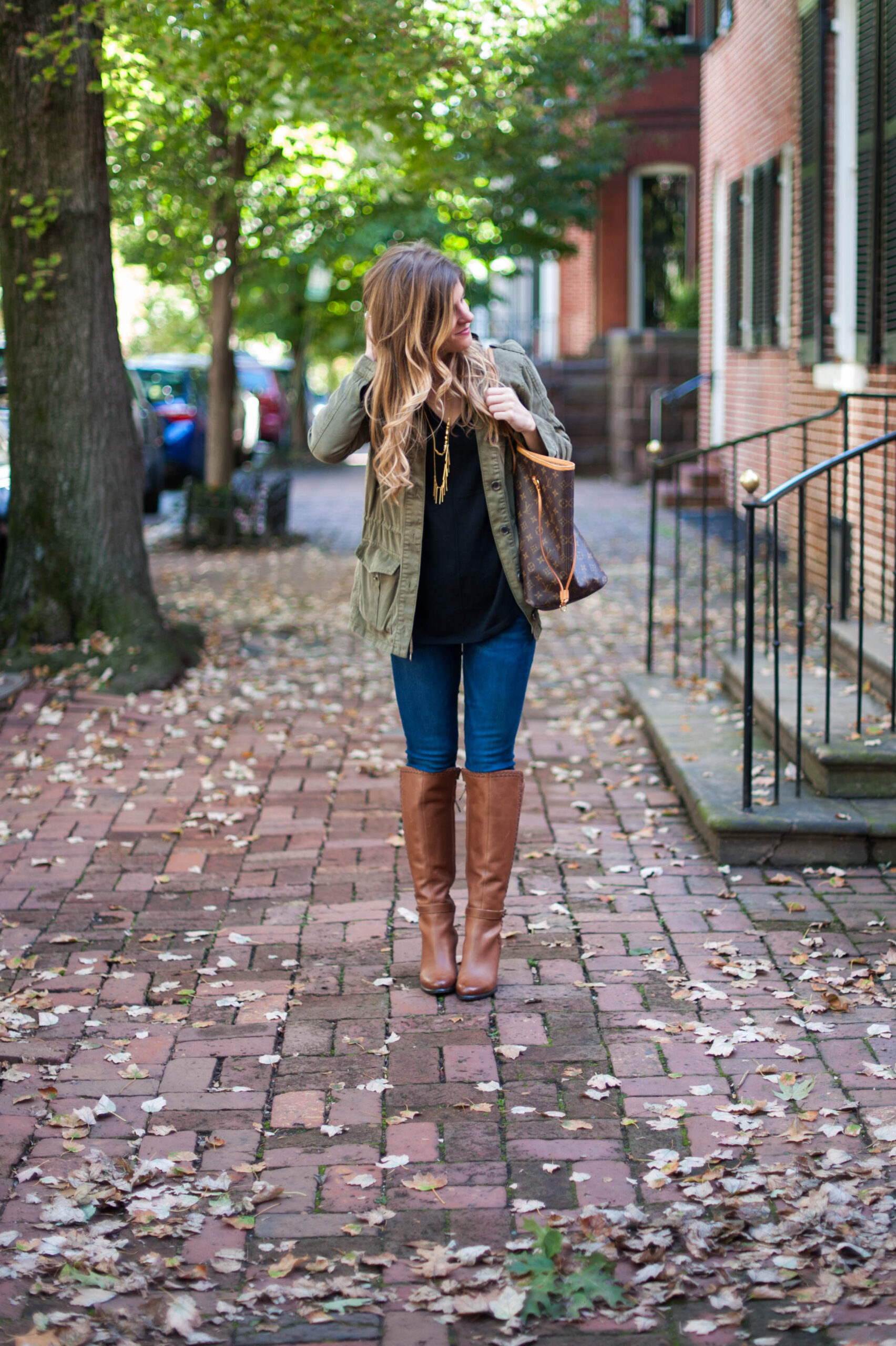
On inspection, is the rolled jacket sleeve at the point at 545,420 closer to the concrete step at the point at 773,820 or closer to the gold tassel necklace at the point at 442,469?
the gold tassel necklace at the point at 442,469

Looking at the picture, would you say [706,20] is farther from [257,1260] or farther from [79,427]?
[257,1260]

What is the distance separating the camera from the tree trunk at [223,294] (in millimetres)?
12023

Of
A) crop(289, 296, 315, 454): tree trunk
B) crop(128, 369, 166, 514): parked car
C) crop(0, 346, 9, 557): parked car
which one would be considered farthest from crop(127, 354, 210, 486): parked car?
crop(0, 346, 9, 557): parked car

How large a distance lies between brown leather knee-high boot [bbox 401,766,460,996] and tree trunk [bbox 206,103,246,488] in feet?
30.3

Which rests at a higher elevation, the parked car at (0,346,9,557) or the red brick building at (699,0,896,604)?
the red brick building at (699,0,896,604)

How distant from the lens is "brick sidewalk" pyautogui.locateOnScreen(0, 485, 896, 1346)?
2.69 metres

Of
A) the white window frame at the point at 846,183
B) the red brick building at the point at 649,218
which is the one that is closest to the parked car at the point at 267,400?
the red brick building at the point at 649,218

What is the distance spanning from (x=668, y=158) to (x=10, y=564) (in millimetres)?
16003

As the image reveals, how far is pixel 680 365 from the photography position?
19.2m

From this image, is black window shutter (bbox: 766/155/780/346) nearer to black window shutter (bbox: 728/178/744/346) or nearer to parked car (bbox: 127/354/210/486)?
black window shutter (bbox: 728/178/744/346)

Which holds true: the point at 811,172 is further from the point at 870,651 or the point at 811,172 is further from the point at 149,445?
the point at 149,445

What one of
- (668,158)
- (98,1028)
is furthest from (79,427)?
(668,158)

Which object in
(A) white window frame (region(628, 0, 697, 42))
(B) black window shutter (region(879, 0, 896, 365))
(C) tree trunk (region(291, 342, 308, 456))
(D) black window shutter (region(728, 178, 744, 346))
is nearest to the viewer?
(B) black window shutter (region(879, 0, 896, 365))

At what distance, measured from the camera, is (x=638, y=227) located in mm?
21703
